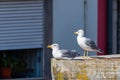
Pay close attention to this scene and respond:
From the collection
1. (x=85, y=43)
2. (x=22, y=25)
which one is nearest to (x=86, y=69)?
(x=85, y=43)

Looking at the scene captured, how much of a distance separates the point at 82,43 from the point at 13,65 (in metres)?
2.08

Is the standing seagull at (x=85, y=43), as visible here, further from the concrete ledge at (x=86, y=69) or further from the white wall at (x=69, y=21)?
the concrete ledge at (x=86, y=69)

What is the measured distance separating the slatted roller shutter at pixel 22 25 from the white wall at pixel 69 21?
0.32 meters

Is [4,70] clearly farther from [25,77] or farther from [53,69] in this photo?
[53,69]

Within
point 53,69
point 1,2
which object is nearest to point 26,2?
point 1,2

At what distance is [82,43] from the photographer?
12.0 metres

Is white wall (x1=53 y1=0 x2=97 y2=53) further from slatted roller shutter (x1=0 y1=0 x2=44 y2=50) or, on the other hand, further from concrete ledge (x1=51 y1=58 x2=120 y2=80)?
concrete ledge (x1=51 y1=58 x2=120 y2=80)

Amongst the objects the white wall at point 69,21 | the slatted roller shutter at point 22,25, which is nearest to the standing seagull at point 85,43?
the white wall at point 69,21

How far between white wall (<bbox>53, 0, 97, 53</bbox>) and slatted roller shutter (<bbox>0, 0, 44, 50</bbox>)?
0.32m

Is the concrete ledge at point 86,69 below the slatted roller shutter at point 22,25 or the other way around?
below

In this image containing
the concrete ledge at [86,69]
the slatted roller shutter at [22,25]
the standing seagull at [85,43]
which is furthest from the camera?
the slatted roller shutter at [22,25]

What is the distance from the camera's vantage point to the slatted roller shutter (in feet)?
43.4

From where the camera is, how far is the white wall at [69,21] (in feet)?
43.4

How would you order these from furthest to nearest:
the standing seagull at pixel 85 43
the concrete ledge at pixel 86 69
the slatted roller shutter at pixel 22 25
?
the slatted roller shutter at pixel 22 25, the standing seagull at pixel 85 43, the concrete ledge at pixel 86 69
